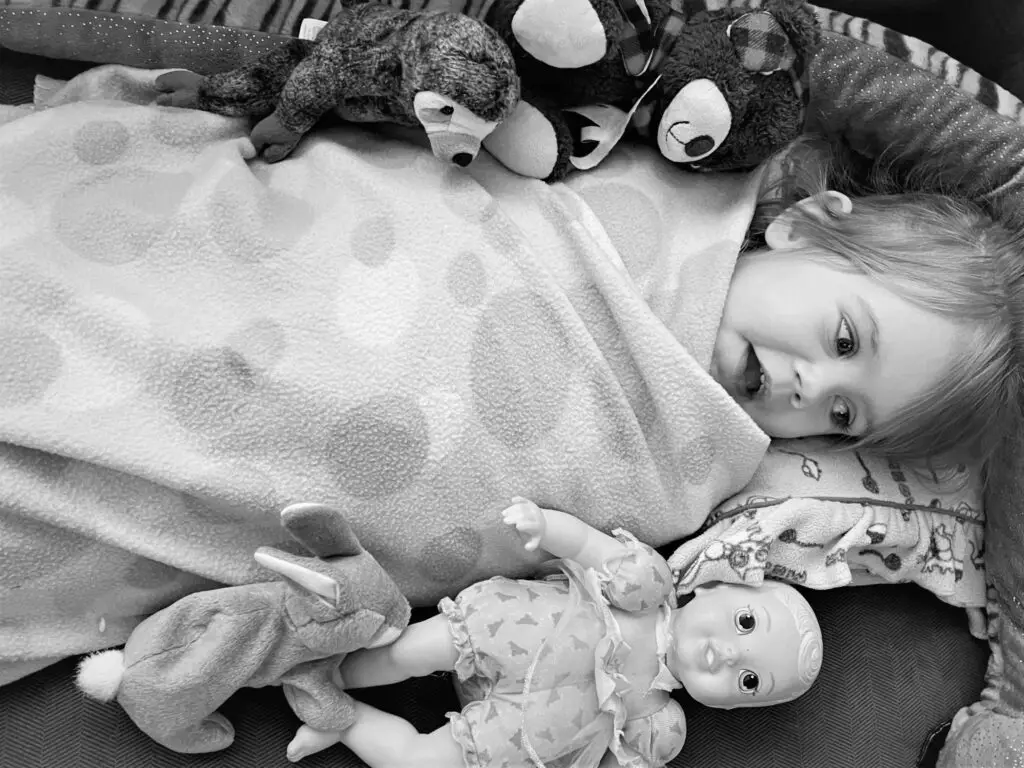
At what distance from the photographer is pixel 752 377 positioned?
103cm

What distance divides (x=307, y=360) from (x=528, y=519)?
272 mm

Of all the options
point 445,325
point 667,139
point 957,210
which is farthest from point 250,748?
point 957,210

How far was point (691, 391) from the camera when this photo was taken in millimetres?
958

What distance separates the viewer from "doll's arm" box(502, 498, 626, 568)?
0.89m

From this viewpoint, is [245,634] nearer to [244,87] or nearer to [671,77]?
[244,87]

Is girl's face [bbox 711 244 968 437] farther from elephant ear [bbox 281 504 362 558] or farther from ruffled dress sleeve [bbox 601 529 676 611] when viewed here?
elephant ear [bbox 281 504 362 558]

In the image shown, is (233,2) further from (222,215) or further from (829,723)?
(829,723)

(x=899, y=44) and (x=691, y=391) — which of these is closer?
(x=691, y=391)

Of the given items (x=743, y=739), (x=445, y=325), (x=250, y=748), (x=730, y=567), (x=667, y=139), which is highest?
(x=667, y=139)

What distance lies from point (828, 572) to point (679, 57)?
612 mm

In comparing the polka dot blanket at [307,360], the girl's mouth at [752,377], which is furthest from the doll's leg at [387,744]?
the girl's mouth at [752,377]

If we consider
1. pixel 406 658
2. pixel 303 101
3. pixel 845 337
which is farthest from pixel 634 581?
pixel 303 101

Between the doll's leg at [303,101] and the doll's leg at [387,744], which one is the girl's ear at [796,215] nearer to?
the doll's leg at [303,101]

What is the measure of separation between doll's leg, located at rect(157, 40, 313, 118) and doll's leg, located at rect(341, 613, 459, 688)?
1.96 feet
